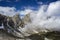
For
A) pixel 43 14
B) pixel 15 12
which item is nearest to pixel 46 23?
pixel 43 14

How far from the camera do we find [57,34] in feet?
8.71

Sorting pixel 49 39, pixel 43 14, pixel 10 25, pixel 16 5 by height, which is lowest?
pixel 49 39

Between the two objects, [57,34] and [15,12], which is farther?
[15,12]

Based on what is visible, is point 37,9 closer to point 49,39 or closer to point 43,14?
point 43,14

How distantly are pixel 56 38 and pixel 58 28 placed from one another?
180mm

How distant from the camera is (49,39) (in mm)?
2744

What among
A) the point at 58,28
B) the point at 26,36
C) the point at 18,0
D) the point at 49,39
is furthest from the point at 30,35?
the point at 18,0

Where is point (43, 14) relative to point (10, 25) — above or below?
above

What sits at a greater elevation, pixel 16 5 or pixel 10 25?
pixel 16 5

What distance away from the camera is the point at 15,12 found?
2906mm

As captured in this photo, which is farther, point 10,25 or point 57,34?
point 10,25

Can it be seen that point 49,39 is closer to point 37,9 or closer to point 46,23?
point 46,23

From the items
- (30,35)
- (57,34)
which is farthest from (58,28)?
(30,35)

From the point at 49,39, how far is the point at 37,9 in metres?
0.59
